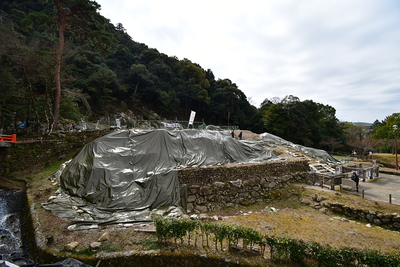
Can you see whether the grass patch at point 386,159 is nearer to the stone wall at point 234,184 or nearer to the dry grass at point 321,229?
the stone wall at point 234,184

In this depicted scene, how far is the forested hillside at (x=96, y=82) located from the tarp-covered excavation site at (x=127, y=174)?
5.99 m

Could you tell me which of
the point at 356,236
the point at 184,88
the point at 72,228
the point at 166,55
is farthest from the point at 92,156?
the point at 166,55

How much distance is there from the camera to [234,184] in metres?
9.86

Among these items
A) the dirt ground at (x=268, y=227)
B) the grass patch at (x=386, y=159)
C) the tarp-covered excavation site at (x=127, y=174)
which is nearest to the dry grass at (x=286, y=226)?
the dirt ground at (x=268, y=227)

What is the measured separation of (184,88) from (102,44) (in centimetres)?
2330

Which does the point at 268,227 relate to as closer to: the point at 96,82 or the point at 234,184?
the point at 234,184

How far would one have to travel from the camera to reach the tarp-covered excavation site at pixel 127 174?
20.0 ft

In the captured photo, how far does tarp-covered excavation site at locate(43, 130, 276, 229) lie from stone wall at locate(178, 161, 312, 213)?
2.84ft

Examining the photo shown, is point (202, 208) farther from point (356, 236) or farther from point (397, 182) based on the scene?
point (397, 182)

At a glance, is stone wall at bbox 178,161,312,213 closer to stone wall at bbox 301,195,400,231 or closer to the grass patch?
stone wall at bbox 301,195,400,231

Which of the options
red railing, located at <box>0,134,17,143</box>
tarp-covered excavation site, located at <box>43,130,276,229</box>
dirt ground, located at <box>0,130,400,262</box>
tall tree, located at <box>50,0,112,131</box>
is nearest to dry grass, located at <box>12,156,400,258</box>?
dirt ground, located at <box>0,130,400,262</box>

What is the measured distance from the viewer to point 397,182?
38.3 feet

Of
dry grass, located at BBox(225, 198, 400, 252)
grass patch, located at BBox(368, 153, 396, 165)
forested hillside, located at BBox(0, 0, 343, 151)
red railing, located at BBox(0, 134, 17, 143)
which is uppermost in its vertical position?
forested hillside, located at BBox(0, 0, 343, 151)

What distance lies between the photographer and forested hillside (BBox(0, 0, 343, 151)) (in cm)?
1228
